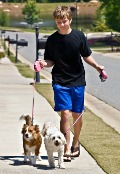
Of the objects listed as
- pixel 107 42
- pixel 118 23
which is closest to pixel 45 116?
pixel 118 23

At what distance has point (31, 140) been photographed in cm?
889

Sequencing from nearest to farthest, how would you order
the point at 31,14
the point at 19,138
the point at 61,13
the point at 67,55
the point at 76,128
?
the point at 61,13 → the point at 67,55 → the point at 76,128 → the point at 19,138 → the point at 31,14

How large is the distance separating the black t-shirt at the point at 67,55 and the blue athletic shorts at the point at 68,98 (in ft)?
0.21

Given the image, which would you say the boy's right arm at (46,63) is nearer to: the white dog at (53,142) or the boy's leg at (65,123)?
the boy's leg at (65,123)

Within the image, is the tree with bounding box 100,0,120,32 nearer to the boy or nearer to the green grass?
the green grass

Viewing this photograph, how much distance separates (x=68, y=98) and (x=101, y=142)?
6.20ft

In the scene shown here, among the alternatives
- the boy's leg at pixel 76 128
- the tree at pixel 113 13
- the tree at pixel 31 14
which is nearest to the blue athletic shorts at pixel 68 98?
the boy's leg at pixel 76 128

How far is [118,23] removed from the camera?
72438mm

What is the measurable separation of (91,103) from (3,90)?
3.30 m

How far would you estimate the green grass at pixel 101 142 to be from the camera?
9.29 m

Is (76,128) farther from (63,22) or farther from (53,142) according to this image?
(63,22)

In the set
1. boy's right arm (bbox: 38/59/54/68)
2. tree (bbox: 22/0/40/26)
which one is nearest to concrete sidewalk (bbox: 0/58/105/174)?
boy's right arm (bbox: 38/59/54/68)

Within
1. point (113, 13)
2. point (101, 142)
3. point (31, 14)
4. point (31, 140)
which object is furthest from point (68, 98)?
point (31, 14)

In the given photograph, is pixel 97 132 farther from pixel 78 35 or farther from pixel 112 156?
pixel 78 35
